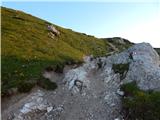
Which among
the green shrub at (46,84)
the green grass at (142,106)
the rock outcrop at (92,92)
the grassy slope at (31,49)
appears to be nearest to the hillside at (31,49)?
the grassy slope at (31,49)

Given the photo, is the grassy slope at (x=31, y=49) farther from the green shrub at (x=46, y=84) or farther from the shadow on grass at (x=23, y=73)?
the green shrub at (x=46, y=84)

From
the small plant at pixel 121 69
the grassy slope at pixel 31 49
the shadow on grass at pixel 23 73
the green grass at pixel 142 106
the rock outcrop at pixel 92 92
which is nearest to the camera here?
the green grass at pixel 142 106

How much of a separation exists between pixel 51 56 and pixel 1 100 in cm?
1385

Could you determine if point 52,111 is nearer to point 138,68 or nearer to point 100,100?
point 100,100

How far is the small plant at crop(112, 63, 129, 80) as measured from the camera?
122ft

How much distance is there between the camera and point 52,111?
32.1 m

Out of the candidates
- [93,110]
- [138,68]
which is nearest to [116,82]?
[138,68]

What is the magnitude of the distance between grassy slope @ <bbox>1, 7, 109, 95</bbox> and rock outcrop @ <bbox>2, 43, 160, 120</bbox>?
3.17 meters

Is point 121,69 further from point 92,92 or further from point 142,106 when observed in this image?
point 142,106

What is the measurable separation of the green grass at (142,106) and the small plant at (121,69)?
5614 mm

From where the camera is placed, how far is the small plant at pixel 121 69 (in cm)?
3716

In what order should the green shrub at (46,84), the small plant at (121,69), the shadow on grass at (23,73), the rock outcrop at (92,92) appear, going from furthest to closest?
the small plant at (121,69), the green shrub at (46,84), the shadow on grass at (23,73), the rock outcrop at (92,92)

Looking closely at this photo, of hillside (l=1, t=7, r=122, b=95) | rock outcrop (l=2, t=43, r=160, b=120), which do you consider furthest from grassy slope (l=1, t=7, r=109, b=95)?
rock outcrop (l=2, t=43, r=160, b=120)

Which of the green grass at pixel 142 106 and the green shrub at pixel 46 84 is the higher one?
the green grass at pixel 142 106
